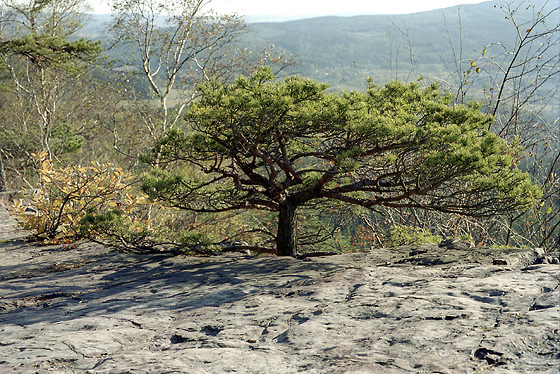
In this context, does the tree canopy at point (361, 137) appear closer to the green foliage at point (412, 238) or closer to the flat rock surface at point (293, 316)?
the flat rock surface at point (293, 316)

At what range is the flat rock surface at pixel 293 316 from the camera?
267 centimetres

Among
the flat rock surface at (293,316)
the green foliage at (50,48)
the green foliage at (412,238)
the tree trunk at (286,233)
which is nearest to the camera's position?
the flat rock surface at (293,316)

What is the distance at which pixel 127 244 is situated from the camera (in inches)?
231

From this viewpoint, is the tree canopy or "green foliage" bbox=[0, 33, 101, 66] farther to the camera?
"green foliage" bbox=[0, 33, 101, 66]

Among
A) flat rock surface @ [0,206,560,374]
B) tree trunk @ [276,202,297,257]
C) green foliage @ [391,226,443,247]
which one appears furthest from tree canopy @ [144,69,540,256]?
green foliage @ [391,226,443,247]

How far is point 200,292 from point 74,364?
1664 mm

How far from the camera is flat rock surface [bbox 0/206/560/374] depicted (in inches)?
105

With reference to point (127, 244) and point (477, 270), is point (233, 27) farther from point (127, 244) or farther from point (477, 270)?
point (477, 270)

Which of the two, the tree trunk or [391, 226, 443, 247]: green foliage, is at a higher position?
the tree trunk

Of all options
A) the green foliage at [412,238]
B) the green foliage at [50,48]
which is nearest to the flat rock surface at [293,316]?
the green foliage at [412,238]

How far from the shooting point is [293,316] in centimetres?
352

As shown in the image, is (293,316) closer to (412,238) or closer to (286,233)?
(286,233)

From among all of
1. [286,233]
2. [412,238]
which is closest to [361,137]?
[286,233]

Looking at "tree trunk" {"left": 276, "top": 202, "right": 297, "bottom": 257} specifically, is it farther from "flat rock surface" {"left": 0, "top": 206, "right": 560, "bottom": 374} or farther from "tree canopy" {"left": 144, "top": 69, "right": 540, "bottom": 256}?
"flat rock surface" {"left": 0, "top": 206, "right": 560, "bottom": 374}
